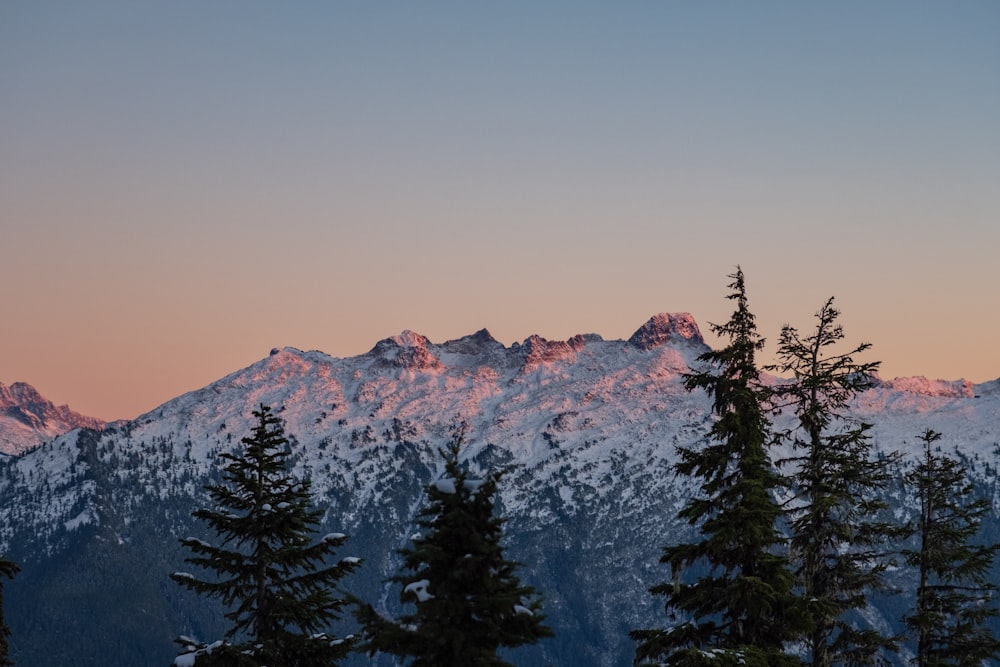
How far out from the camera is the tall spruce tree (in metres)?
41.0

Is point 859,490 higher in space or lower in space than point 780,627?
higher

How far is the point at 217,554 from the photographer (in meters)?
42.1

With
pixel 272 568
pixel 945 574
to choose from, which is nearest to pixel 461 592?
pixel 272 568

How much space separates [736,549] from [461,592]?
13097 millimetres

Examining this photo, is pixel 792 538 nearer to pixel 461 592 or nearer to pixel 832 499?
pixel 832 499

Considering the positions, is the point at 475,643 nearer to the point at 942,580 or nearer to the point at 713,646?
the point at 713,646

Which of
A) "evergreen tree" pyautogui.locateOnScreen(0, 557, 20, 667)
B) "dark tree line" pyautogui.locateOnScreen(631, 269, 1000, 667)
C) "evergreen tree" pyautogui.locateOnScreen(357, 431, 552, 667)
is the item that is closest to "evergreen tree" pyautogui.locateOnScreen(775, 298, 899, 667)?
"dark tree line" pyautogui.locateOnScreen(631, 269, 1000, 667)

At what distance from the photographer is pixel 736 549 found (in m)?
42.4

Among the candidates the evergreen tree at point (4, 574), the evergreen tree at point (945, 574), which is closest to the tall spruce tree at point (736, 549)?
the evergreen tree at point (945, 574)

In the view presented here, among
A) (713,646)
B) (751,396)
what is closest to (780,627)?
(713,646)

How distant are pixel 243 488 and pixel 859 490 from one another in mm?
23668

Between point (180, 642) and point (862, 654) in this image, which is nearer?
point (180, 642)

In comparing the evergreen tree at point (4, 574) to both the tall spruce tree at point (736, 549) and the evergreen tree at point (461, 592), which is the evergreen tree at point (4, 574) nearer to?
the evergreen tree at point (461, 592)

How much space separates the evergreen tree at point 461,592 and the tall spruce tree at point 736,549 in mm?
9010
